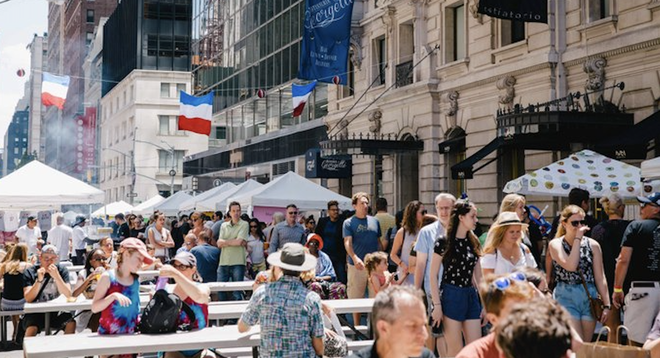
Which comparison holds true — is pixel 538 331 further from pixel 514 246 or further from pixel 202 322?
pixel 202 322

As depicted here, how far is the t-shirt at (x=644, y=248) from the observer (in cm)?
833

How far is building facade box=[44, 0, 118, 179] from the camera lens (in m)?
125

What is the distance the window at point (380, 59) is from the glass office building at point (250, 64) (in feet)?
18.6

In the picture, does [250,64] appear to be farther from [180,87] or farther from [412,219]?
[180,87]

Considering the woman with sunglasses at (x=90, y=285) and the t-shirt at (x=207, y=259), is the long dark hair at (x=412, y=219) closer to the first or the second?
the woman with sunglasses at (x=90, y=285)

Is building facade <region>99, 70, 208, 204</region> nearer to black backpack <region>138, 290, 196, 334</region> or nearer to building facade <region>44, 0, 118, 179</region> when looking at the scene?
building facade <region>44, 0, 118, 179</region>

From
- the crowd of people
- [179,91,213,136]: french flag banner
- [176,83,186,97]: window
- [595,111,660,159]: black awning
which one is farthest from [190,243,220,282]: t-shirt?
[176,83,186,97]: window

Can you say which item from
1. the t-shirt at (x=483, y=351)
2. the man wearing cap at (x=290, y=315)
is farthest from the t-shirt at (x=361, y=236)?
the t-shirt at (x=483, y=351)

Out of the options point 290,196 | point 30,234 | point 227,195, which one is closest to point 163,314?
point 290,196

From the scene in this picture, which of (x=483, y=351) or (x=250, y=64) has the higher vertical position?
A: (x=250, y=64)

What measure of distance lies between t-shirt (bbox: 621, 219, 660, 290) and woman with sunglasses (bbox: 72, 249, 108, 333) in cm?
663

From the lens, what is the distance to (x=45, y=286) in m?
11.5

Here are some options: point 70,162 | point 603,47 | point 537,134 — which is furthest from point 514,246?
point 70,162

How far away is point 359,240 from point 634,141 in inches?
234
